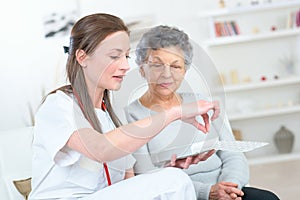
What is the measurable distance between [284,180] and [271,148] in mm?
800

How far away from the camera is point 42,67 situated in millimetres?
4133

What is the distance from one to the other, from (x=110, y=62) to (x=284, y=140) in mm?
3116

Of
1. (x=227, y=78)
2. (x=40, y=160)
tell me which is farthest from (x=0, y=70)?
(x=40, y=160)

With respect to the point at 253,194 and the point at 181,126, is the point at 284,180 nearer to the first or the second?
the point at 253,194

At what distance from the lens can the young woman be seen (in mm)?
1352

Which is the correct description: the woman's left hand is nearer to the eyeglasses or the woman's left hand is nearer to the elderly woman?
the elderly woman

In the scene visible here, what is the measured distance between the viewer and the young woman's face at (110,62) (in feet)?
4.54

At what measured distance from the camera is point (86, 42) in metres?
1.42

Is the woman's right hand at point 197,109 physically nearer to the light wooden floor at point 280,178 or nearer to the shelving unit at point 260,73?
the light wooden floor at point 280,178

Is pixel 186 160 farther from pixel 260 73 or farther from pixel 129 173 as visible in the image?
pixel 260 73

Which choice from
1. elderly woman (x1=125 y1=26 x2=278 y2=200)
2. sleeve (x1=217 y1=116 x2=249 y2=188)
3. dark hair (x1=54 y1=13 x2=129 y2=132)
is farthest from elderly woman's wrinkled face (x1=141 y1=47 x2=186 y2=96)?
sleeve (x1=217 y1=116 x2=249 y2=188)

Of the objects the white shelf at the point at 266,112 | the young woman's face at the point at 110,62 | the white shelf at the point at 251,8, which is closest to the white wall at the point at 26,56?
the white shelf at the point at 251,8

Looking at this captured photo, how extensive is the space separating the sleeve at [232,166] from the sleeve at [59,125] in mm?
555

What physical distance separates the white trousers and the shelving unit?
291 cm
